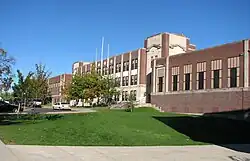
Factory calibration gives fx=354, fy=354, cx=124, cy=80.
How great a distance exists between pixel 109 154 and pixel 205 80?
36.7m

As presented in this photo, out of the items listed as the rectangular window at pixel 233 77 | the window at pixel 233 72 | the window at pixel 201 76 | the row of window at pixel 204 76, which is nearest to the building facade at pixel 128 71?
the row of window at pixel 204 76

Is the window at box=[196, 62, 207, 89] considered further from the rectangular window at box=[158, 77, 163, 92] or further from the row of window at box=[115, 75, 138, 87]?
the row of window at box=[115, 75, 138, 87]

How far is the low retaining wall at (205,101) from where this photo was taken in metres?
41.9

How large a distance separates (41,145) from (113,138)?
14.5ft

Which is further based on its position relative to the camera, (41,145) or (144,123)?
(144,123)

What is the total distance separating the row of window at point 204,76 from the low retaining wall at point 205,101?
90 centimetres

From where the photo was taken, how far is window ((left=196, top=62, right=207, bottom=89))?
158ft

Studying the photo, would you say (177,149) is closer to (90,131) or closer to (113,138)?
(113,138)

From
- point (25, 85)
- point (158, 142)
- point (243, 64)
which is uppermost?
point (243, 64)

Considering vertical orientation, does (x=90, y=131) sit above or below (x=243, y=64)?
below

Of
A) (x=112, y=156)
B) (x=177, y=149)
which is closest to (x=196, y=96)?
(x=177, y=149)

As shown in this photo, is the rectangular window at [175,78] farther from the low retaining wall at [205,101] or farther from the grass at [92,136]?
the grass at [92,136]

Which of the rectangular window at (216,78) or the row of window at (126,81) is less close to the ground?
the row of window at (126,81)

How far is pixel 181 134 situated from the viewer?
2225 cm
